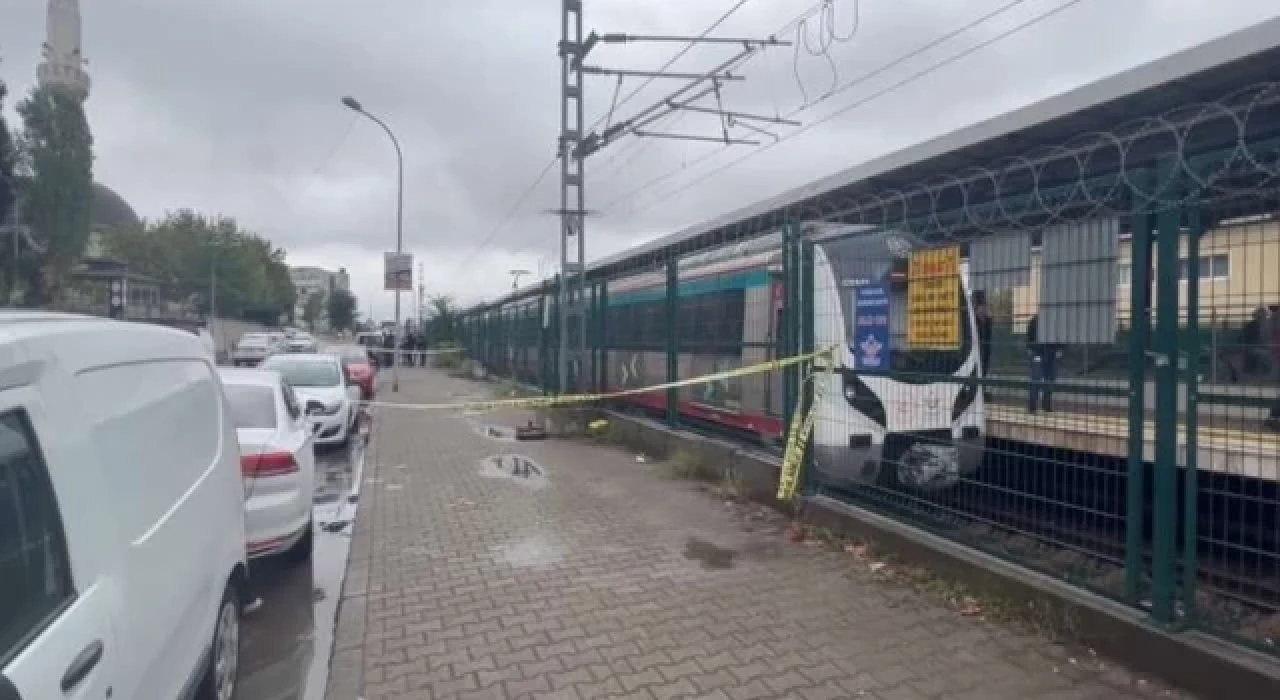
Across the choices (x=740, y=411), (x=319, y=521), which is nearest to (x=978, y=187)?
(x=740, y=411)

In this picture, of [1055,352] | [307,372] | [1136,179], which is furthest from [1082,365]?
[307,372]

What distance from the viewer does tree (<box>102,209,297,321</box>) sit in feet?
236

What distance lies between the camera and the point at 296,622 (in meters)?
5.25

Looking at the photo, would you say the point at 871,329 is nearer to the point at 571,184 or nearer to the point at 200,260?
the point at 571,184

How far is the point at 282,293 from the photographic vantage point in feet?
332

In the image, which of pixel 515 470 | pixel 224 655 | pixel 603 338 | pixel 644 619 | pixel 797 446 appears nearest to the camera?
pixel 224 655

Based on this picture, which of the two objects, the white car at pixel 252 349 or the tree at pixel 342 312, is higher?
the tree at pixel 342 312

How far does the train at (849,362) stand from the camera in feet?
18.2

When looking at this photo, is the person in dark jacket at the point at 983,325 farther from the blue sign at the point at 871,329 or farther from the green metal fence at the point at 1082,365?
the blue sign at the point at 871,329

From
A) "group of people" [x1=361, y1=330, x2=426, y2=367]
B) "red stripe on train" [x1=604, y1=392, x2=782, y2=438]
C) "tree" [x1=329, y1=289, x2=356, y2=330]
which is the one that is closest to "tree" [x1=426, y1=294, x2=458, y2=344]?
"group of people" [x1=361, y1=330, x2=426, y2=367]

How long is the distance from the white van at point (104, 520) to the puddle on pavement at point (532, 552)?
103 inches

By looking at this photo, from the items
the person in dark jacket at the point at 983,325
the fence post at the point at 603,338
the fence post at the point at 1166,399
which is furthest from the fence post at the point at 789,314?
the fence post at the point at 603,338

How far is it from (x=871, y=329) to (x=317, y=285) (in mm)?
175085

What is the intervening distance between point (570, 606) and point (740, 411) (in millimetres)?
4403
